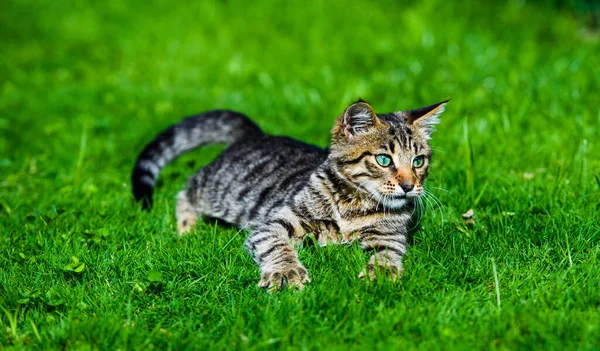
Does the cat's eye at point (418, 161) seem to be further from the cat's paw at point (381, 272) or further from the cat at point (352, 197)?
the cat's paw at point (381, 272)

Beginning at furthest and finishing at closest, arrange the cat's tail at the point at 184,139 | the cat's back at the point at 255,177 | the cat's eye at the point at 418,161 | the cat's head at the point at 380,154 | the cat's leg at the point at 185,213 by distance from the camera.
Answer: the cat's tail at the point at 184,139 → the cat's leg at the point at 185,213 → the cat's back at the point at 255,177 → the cat's eye at the point at 418,161 → the cat's head at the point at 380,154

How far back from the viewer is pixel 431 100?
6.44 meters

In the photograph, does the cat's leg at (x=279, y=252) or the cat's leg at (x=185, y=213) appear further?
the cat's leg at (x=185, y=213)

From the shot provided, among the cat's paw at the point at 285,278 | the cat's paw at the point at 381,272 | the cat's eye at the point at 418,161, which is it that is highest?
the cat's eye at the point at 418,161

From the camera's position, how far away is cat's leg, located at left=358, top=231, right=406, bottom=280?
3.44 meters

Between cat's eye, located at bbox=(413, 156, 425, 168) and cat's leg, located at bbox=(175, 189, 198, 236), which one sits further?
cat's leg, located at bbox=(175, 189, 198, 236)

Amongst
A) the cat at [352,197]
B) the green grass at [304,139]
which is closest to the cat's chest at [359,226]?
the cat at [352,197]

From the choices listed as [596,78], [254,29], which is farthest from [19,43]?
[596,78]

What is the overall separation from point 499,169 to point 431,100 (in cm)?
157

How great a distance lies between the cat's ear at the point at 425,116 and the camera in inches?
157

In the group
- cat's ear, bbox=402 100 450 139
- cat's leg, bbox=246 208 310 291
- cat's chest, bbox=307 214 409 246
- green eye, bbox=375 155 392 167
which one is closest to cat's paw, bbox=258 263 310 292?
cat's leg, bbox=246 208 310 291

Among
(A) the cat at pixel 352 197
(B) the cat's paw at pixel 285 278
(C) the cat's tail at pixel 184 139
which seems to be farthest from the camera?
(C) the cat's tail at pixel 184 139

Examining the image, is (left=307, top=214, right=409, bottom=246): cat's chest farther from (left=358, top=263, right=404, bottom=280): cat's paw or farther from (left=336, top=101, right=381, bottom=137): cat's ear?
(left=336, top=101, right=381, bottom=137): cat's ear

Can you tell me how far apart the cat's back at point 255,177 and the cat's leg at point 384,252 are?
2.04 ft
